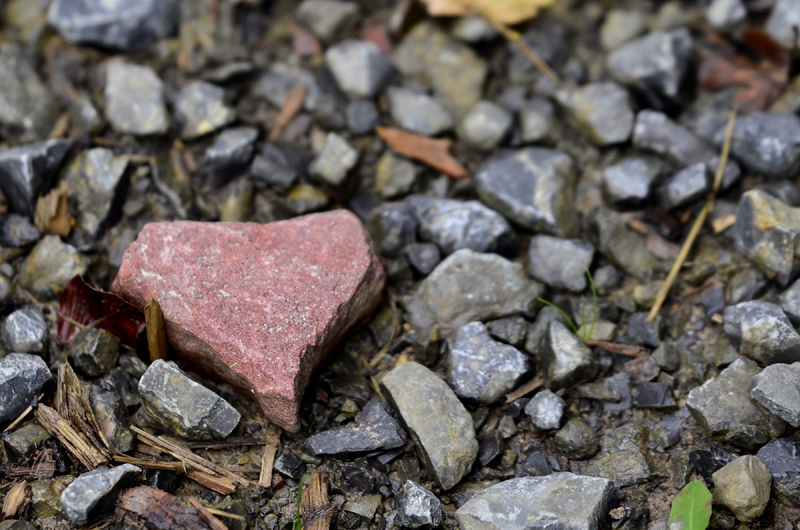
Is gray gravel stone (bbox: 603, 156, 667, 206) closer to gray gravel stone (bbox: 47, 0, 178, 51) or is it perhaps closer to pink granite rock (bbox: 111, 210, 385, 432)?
pink granite rock (bbox: 111, 210, 385, 432)

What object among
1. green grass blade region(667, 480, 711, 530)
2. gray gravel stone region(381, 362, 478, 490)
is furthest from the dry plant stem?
gray gravel stone region(381, 362, 478, 490)

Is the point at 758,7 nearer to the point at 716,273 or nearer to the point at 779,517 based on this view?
the point at 716,273

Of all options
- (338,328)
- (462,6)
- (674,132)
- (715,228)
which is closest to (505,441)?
(338,328)

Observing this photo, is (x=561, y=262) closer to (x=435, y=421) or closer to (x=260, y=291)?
(x=435, y=421)

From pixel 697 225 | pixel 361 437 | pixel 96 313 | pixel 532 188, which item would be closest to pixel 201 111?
pixel 96 313

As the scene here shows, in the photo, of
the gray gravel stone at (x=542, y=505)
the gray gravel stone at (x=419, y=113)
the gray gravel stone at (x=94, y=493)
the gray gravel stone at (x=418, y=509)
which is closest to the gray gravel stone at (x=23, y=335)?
the gray gravel stone at (x=94, y=493)
